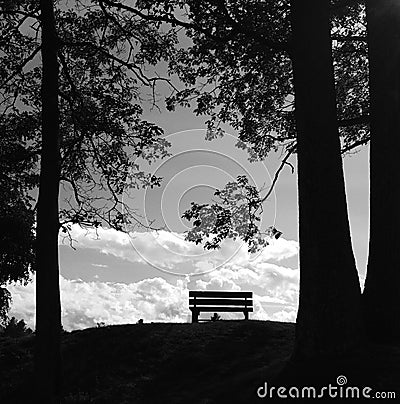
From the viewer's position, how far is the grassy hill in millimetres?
9891

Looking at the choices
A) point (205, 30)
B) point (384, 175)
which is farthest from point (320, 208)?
point (205, 30)

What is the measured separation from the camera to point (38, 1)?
16234 mm

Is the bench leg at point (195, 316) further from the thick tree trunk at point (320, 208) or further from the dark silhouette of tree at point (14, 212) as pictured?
the thick tree trunk at point (320, 208)

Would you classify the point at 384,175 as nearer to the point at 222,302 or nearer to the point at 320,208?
the point at 320,208

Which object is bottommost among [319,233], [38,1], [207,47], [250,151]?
[319,233]

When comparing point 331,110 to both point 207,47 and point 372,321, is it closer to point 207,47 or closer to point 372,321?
point 372,321

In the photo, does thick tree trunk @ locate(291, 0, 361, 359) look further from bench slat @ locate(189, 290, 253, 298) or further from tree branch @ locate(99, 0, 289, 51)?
bench slat @ locate(189, 290, 253, 298)

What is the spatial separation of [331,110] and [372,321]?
13.3 ft

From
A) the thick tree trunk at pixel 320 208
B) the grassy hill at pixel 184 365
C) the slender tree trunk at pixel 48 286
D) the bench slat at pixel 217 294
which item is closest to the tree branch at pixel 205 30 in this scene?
the thick tree trunk at pixel 320 208

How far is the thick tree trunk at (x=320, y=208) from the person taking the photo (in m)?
10.2

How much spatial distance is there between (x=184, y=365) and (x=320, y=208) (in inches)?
284

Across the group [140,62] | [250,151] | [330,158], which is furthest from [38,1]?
[330,158]

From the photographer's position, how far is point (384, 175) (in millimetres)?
→ 11664

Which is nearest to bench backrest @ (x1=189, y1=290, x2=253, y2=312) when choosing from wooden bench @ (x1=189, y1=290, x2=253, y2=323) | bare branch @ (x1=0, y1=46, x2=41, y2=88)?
wooden bench @ (x1=189, y1=290, x2=253, y2=323)
